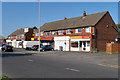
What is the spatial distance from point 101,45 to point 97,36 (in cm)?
232

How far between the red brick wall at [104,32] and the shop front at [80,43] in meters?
2.35

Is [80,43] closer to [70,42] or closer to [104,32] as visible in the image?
[70,42]

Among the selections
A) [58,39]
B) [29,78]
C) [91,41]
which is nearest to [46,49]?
[58,39]

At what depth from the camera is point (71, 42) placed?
1481 inches

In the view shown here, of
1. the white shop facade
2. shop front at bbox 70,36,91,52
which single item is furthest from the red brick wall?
the white shop facade

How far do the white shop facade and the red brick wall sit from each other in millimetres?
2508

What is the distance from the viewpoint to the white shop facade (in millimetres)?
34281

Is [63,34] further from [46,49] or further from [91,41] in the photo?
[91,41]

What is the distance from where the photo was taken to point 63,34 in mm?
40906

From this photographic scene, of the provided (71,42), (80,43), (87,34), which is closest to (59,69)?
(87,34)

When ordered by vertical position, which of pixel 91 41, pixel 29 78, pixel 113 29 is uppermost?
pixel 113 29

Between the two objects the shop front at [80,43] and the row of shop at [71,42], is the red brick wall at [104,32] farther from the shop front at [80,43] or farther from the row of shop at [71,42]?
the row of shop at [71,42]

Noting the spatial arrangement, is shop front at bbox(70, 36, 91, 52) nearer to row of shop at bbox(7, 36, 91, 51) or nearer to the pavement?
row of shop at bbox(7, 36, 91, 51)

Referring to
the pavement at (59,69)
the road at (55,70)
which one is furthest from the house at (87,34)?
the road at (55,70)
